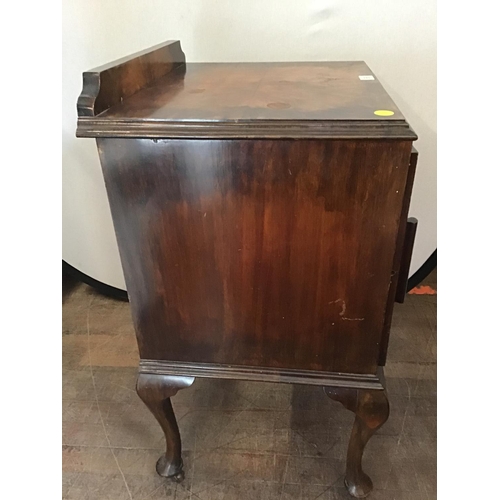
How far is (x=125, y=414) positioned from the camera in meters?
1.30

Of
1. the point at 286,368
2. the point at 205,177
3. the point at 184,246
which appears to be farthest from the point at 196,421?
the point at 205,177

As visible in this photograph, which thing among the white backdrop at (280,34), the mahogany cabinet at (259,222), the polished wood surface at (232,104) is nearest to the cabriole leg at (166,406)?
the mahogany cabinet at (259,222)

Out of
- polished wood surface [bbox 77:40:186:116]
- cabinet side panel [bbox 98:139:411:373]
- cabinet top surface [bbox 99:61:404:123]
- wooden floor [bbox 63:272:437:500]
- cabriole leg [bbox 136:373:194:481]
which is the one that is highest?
polished wood surface [bbox 77:40:186:116]

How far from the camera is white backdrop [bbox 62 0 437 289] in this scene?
1313 millimetres

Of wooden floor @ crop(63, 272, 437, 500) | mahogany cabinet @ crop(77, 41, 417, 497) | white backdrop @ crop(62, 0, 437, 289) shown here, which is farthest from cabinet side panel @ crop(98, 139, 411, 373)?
white backdrop @ crop(62, 0, 437, 289)

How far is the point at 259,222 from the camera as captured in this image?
2.51 ft

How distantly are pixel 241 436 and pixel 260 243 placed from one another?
2.17 ft

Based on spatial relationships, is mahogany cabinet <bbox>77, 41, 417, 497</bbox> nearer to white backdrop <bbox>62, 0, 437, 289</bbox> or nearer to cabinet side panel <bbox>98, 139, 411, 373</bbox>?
cabinet side panel <bbox>98, 139, 411, 373</bbox>

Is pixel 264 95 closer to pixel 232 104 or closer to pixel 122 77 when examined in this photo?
pixel 232 104

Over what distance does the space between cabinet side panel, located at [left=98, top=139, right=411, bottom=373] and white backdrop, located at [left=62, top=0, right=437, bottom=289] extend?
0.77 m

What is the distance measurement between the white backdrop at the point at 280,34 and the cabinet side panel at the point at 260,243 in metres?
0.77

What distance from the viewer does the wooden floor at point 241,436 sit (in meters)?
1.10

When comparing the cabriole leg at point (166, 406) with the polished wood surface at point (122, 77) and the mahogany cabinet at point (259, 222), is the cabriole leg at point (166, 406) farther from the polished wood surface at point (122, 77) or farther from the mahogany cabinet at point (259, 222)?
the polished wood surface at point (122, 77)

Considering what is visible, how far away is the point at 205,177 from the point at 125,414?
2.76 ft
